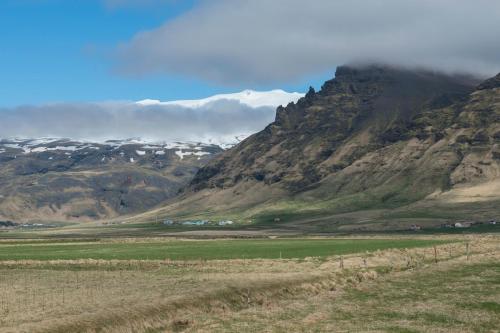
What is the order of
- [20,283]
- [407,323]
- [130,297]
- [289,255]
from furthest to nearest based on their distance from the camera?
1. [289,255]
2. [20,283]
3. [130,297]
4. [407,323]

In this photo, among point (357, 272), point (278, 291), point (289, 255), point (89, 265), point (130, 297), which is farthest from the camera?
point (289, 255)

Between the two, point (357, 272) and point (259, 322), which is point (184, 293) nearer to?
point (259, 322)

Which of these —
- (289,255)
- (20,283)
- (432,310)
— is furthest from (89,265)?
(432,310)

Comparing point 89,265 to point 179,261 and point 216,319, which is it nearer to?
point 179,261

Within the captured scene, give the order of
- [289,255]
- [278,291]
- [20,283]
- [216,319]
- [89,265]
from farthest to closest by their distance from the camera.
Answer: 1. [289,255]
2. [89,265]
3. [20,283]
4. [278,291]
5. [216,319]

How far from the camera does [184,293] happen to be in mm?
54812

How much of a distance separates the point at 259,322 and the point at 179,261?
153 feet

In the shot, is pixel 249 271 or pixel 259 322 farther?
pixel 249 271

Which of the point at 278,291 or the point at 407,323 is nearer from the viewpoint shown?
the point at 407,323

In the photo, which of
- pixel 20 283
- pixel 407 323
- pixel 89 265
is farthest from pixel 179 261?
pixel 407 323

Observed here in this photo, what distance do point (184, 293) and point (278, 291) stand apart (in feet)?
28.7

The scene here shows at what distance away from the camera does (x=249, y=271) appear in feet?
243

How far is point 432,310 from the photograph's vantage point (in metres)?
48.2

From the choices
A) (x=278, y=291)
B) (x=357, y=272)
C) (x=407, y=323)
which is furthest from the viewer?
(x=357, y=272)
